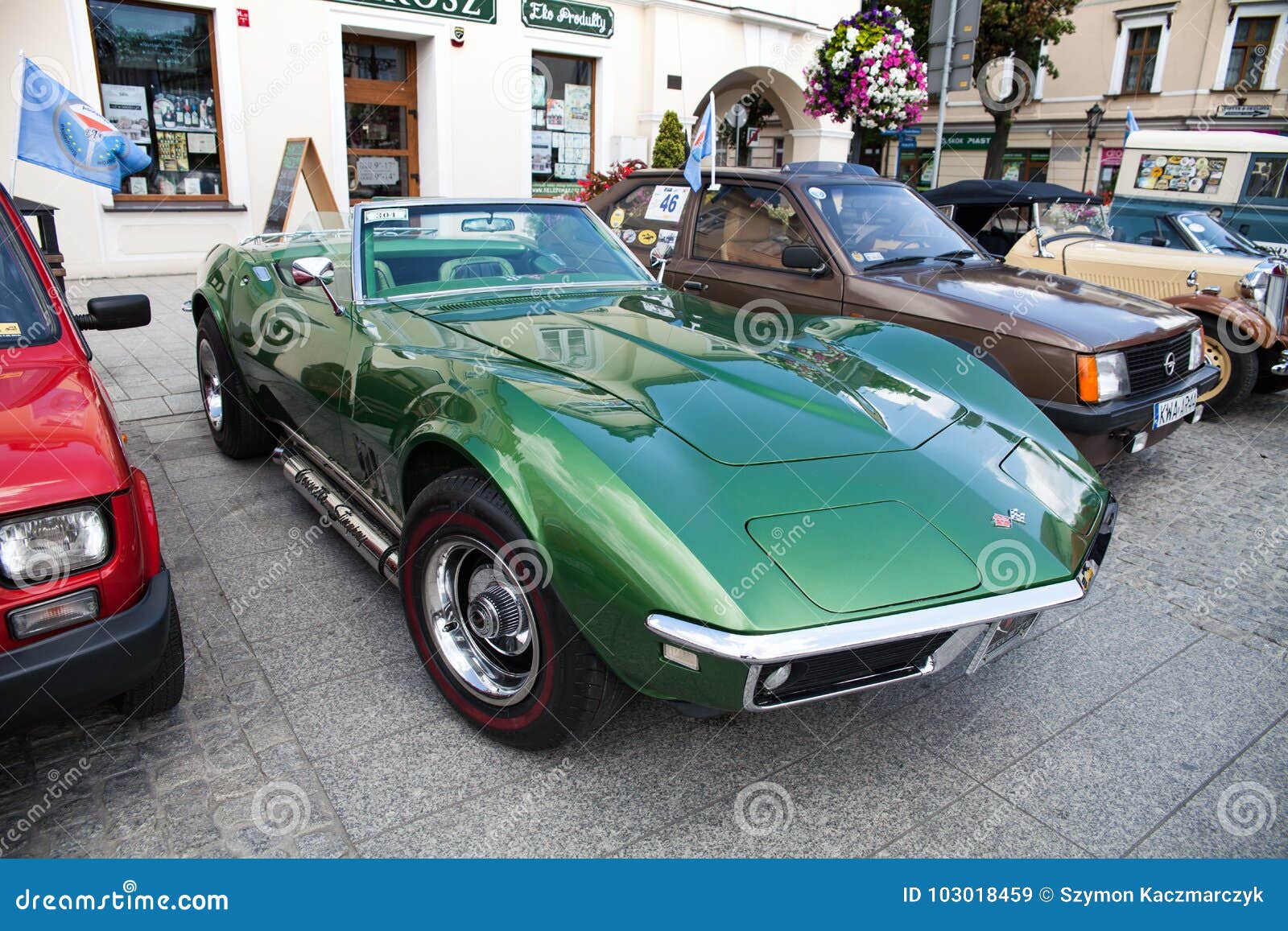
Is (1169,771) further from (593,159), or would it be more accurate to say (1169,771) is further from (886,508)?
(593,159)

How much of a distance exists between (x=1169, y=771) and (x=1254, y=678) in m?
0.81

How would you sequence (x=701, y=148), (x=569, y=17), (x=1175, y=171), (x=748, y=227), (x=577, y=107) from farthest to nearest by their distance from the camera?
(x=577, y=107), (x=569, y=17), (x=1175, y=171), (x=748, y=227), (x=701, y=148)

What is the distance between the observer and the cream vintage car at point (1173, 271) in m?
6.46

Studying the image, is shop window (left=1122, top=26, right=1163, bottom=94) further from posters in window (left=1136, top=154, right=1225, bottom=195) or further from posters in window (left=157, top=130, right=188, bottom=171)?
posters in window (left=157, top=130, right=188, bottom=171)

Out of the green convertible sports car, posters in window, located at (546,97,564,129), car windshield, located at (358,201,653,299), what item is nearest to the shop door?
posters in window, located at (546,97,564,129)

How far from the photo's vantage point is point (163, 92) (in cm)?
1020

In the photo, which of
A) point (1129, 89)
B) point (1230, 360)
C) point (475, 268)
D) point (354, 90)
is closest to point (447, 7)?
point (354, 90)

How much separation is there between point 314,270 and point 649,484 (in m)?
1.83

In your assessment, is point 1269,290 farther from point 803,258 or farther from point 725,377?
point 725,377

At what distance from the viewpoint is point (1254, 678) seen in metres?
2.98

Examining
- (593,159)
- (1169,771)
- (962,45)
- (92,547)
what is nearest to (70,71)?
(593,159)

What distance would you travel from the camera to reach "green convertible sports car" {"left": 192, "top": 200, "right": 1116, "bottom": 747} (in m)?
1.97

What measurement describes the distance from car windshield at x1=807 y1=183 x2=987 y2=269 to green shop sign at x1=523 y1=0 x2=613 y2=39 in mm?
8998

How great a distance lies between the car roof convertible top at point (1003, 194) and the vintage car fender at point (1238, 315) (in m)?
2.09
